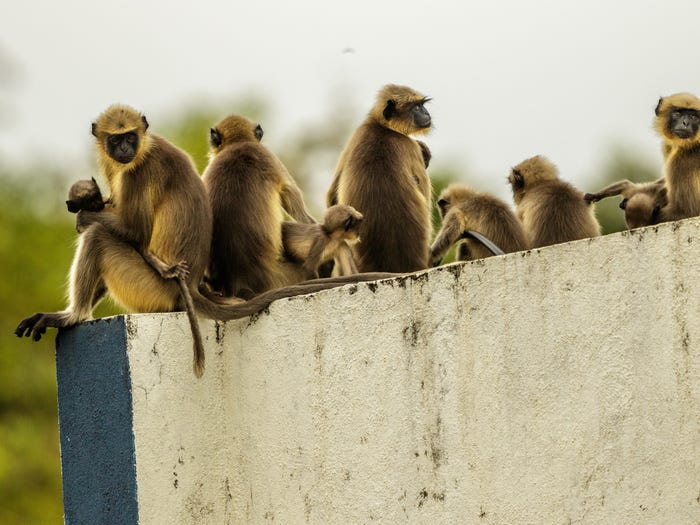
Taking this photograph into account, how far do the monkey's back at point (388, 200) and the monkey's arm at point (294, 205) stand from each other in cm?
29

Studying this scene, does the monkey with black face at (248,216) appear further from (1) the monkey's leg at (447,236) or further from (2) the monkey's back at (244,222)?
(1) the monkey's leg at (447,236)

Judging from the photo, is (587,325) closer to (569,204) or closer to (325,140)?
(569,204)

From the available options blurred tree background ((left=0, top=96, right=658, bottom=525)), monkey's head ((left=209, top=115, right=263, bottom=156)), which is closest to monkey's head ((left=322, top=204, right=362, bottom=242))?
monkey's head ((left=209, top=115, right=263, bottom=156))

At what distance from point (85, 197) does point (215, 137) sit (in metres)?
1.02

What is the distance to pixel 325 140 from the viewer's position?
23.1 metres

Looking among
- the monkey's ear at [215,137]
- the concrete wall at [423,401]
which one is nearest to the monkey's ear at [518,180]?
the monkey's ear at [215,137]

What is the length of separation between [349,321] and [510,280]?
2.31 feet

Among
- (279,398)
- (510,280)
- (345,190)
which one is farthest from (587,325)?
(345,190)

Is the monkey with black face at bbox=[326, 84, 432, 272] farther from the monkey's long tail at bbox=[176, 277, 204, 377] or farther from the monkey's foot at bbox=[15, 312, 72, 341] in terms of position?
the monkey's foot at bbox=[15, 312, 72, 341]

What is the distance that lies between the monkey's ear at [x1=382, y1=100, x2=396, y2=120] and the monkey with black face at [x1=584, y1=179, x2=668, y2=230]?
49.5 inches

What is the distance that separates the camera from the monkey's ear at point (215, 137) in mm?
6398

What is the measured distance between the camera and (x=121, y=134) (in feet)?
18.5

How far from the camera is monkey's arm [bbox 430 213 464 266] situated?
6250 millimetres

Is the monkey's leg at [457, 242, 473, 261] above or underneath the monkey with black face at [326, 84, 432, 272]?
underneath
